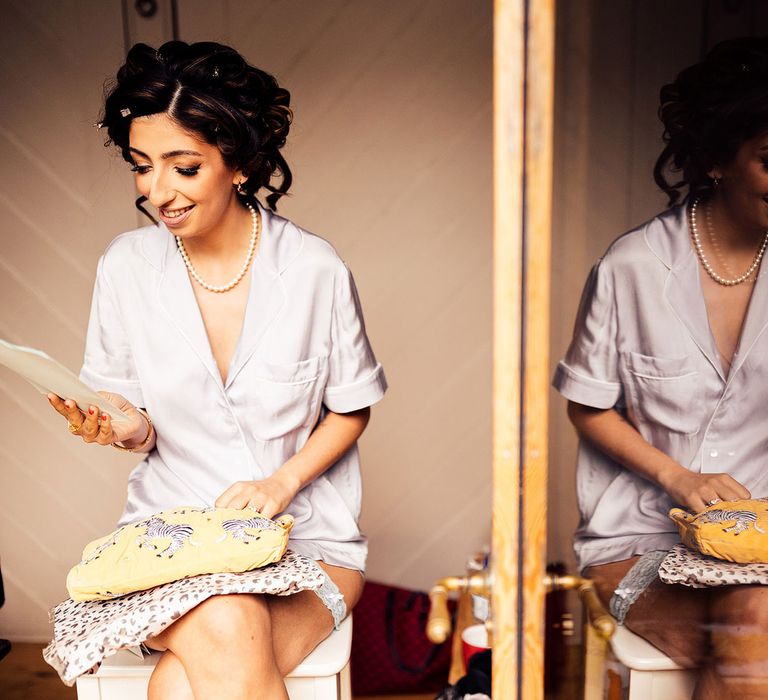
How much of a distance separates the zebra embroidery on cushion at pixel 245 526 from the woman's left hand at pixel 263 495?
5 centimetres

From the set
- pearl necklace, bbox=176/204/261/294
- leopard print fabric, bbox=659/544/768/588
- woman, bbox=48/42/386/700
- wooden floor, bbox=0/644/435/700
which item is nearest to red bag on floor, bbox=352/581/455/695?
woman, bbox=48/42/386/700

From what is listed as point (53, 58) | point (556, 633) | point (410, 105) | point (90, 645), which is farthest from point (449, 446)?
point (53, 58)

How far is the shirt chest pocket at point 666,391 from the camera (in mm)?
976

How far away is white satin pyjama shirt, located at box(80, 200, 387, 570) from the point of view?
57.0 inches

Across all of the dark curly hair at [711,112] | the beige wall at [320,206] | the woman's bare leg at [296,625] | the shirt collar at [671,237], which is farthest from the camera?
the beige wall at [320,206]

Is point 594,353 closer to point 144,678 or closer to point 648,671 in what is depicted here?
point 648,671

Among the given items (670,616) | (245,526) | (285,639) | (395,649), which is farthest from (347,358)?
(395,649)

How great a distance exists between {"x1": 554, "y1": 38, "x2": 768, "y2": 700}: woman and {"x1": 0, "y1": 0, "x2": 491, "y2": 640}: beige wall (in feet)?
2.81

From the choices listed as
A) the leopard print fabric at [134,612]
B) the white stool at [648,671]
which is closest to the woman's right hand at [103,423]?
the leopard print fabric at [134,612]

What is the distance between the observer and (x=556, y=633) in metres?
1.15

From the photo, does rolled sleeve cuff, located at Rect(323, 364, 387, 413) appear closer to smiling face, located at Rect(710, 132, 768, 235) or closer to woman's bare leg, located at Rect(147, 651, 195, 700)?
woman's bare leg, located at Rect(147, 651, 195, 700)

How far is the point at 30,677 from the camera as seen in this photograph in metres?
1.61

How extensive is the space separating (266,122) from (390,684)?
1.43 meters

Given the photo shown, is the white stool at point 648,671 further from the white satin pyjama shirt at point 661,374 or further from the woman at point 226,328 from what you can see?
the woman at point 226,328
